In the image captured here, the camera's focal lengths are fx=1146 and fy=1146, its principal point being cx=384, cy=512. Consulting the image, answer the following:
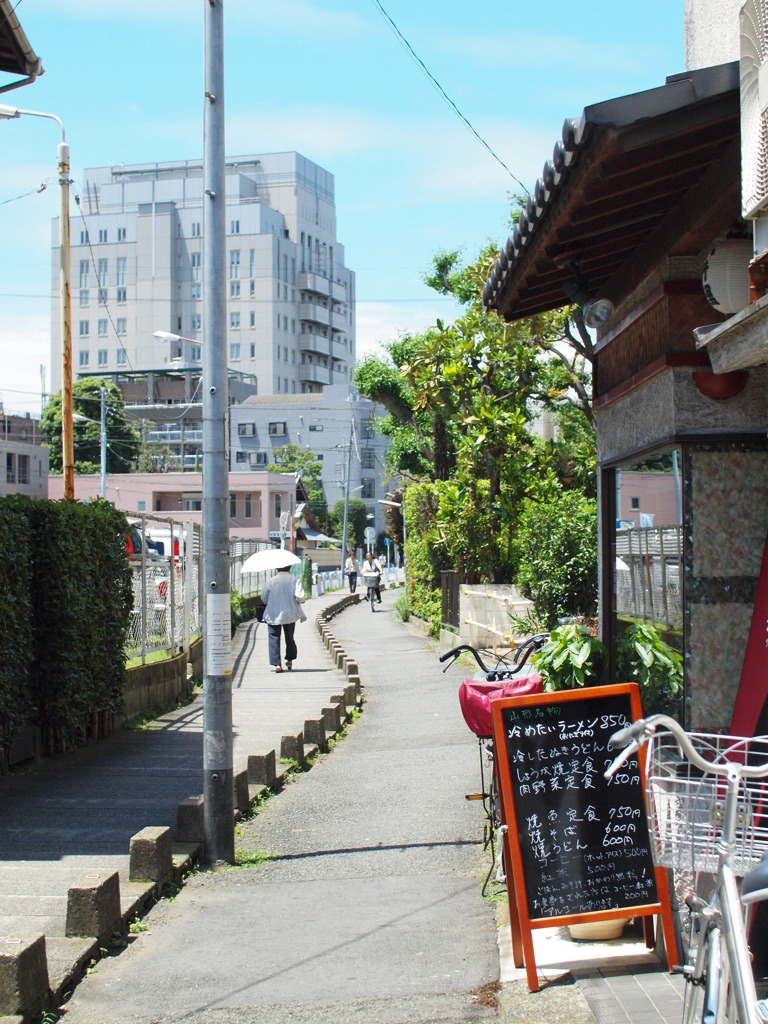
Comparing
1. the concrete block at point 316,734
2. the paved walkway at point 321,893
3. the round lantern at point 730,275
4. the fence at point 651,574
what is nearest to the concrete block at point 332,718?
the paved walkway at point 321,893

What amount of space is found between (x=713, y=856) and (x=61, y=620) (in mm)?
8857

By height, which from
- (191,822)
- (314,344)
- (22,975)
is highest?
(314,344)

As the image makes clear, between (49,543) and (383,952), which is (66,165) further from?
(383,952)

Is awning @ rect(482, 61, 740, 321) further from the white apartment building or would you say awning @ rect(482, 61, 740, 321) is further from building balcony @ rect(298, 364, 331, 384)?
building balcony @ rect(298, 364, 331, 384)

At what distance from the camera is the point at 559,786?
5.02 m

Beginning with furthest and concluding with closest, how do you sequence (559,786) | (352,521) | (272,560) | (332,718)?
(352,521) < (272,560) < (332,718) < (559,786)

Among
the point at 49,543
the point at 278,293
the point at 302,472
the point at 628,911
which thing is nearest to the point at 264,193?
the point at 278,293

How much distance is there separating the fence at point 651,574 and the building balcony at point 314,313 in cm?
10220

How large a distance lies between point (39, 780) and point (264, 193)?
10227cm

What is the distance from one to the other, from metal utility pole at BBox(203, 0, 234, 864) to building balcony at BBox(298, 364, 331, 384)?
10110 cm

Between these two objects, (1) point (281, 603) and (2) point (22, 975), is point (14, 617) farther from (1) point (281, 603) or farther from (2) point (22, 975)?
(1) point (281, 603)

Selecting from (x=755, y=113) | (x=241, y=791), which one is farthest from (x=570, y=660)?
(x=241, y=791)

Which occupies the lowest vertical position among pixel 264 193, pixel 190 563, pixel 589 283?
pixel 190 563

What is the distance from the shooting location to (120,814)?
28.8ft
